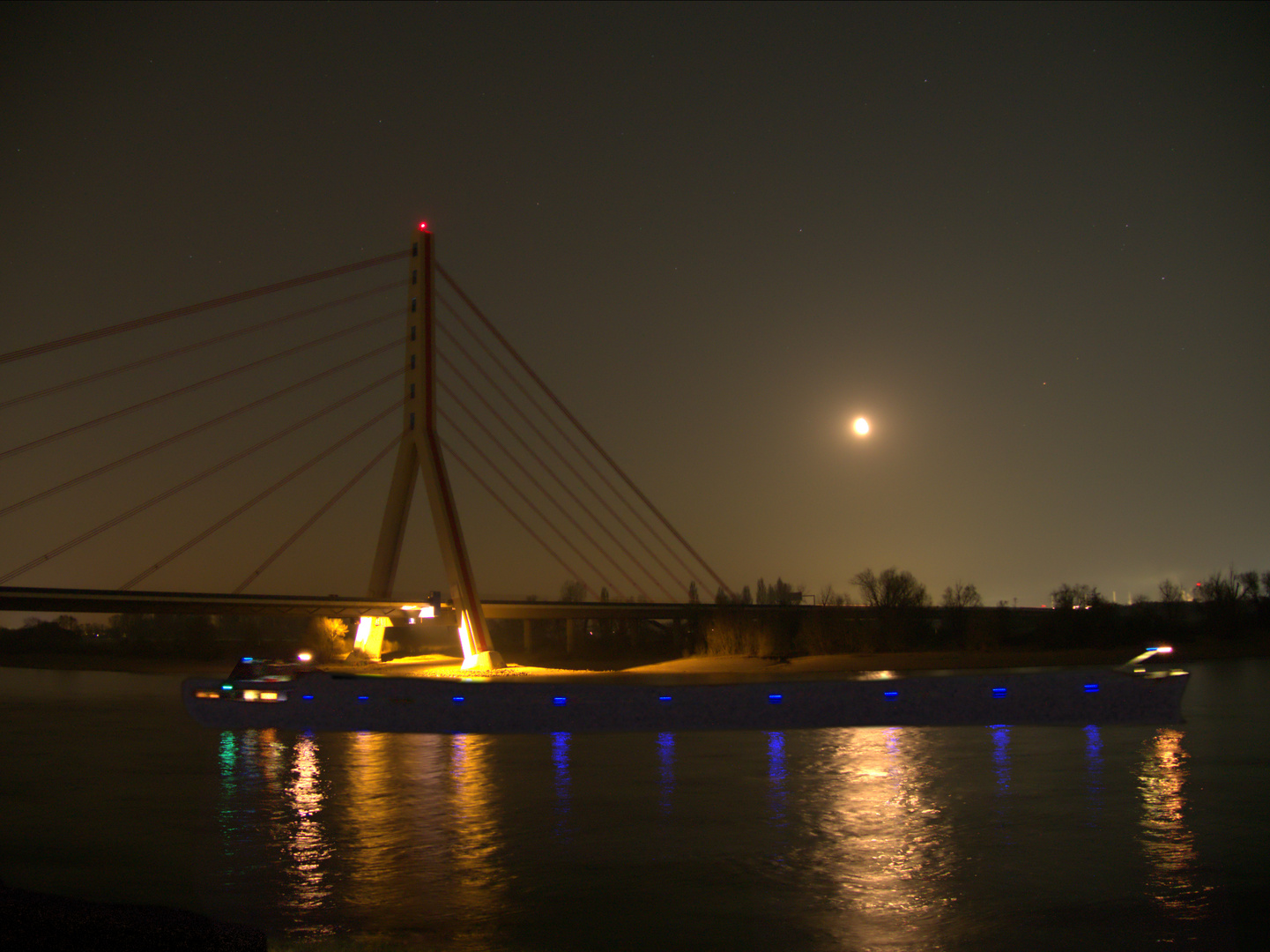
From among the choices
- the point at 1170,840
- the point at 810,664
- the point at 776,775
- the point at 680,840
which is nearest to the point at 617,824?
the point at 680,840

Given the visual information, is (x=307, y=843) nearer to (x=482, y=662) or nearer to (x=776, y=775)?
(x=776, y=775)

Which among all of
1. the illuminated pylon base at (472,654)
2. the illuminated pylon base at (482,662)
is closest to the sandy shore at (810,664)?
the illuminated pylon base at (482,662)

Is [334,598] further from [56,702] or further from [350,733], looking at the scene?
[350,733]

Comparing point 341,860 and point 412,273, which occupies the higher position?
point 412,273

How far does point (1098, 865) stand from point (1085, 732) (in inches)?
443

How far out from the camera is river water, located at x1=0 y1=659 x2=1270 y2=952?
23.3 feet

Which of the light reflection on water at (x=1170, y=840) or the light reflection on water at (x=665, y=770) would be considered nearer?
the light reflection on water at (x=1170, y=840)

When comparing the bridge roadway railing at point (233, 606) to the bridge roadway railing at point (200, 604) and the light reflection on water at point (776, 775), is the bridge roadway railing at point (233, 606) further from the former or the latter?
the light reflection on water at point (776, 775)

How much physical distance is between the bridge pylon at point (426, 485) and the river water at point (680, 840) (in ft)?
77.7

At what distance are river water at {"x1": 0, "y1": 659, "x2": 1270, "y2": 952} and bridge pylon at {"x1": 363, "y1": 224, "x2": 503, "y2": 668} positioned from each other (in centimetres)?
2368

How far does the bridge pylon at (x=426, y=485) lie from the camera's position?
4181 centimetres

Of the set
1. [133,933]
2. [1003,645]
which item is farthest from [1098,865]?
[1003,645]

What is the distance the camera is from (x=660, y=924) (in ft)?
23.5

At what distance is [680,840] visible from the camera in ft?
32.7
